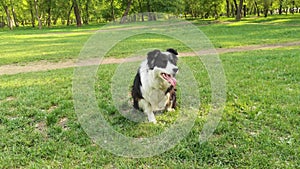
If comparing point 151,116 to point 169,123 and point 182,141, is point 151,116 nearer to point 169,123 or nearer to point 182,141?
point 169,123

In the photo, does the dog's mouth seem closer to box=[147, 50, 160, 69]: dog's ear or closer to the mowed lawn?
box=[147, 50, 160, 69]: dog's ear

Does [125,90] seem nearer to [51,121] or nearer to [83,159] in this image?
[51,121]

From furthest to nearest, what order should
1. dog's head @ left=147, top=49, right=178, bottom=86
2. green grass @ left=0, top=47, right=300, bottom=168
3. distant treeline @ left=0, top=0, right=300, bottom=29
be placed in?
distant treeline @ left=0, top=0, right=300, bottom=29 < dog's head @ left=147, top=49, right=178, bottom=86 < green grass @ left=0, top=47, right=300, bottom=168

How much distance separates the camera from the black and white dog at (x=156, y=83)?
3.23m

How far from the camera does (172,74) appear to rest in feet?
10.6

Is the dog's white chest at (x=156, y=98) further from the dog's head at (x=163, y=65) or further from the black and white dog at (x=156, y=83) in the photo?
the dog's head at (x=163, y=65)

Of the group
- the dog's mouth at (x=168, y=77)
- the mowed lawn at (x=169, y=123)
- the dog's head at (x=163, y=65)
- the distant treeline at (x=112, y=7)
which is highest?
the distant treeline at (x=112, y=7)

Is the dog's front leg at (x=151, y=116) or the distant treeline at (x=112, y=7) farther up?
the distant treeline at (x=112, y=7)

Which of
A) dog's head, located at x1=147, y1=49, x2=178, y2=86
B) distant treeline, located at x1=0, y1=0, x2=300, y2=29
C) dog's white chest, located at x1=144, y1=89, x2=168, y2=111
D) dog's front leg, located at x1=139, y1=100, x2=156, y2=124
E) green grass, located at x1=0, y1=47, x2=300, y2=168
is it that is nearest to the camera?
green grass, located at x1=0, y1=47, x2=300, y2=168

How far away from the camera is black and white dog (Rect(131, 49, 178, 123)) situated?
3.23 m

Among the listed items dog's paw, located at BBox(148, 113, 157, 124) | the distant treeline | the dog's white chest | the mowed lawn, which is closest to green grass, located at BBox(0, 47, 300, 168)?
the mowed lawn

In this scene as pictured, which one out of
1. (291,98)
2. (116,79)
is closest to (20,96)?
(116,79)

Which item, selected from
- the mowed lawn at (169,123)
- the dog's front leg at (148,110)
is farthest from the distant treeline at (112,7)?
the dog's front leg at (148,110)

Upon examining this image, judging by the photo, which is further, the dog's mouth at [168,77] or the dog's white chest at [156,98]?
the dog's white chest at [156,98]
